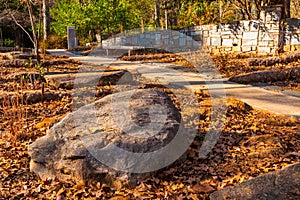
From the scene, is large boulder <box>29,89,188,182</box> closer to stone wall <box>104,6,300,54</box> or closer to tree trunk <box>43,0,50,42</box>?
stone wall <box>104,6,300,54</box>

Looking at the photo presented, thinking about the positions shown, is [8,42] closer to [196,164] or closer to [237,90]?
[237,90]

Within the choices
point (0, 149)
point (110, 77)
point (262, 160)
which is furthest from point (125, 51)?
point (262, 160)

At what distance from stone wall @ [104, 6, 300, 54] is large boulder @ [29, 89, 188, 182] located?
7.67 meters

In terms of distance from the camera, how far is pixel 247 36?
1046 centimetres

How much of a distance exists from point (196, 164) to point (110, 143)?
83cm

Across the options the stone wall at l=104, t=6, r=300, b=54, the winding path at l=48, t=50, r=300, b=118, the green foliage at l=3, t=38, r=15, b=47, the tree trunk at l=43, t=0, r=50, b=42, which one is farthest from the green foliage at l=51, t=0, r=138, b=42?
the winding path at l=48, t=50, r=300, b=118

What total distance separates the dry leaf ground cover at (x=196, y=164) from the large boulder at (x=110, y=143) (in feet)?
0.36

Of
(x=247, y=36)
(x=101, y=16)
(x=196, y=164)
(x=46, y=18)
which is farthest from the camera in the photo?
(x=46, y=18)

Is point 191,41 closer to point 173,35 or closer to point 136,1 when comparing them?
point 173,35

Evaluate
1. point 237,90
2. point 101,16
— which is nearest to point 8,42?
point 101,16

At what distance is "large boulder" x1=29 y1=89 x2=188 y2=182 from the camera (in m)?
2.58

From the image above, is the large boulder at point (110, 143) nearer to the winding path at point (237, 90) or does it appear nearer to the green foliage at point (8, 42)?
the winding path at point (237, 90)

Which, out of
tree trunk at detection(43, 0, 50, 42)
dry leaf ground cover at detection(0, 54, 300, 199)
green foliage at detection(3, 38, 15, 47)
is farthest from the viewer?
green foliage at detection(3, 38, 15, 47)

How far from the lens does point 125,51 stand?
1284 cm
